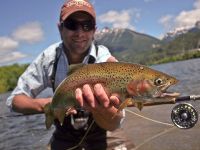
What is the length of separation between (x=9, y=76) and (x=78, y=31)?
285 ft

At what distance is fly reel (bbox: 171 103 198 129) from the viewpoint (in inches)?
263

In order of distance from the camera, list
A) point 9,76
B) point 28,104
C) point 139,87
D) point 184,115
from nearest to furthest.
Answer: point 139,87 < point 28,104 < point 184,115 < point 9,76

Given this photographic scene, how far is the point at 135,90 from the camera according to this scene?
363 cm

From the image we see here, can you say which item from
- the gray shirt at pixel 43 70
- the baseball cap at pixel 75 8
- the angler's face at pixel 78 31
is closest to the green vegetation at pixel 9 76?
the gray shirt at pixel 43 70

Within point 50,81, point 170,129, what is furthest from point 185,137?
point 50,81

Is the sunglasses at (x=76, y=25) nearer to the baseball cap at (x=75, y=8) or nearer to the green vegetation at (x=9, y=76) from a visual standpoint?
the baseball cap at (x=75, y=8)

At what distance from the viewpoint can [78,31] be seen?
4816 mm

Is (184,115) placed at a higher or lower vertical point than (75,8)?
lower

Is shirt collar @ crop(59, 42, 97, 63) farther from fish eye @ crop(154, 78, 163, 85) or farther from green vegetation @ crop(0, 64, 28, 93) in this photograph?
green vegetation @ crop(0, 64, 28, 93)

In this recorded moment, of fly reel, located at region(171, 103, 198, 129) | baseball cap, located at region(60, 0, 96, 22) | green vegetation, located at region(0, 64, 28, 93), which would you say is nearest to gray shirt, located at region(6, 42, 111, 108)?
baseball cap, located at region(60, 0, 96, 22)

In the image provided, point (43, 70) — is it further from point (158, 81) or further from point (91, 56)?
point (158, 81)

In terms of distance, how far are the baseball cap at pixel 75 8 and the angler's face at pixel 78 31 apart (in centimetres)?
6

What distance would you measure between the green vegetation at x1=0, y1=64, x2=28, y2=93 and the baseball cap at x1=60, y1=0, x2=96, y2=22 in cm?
7985

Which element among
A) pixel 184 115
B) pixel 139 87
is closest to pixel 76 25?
pixel 139 87
